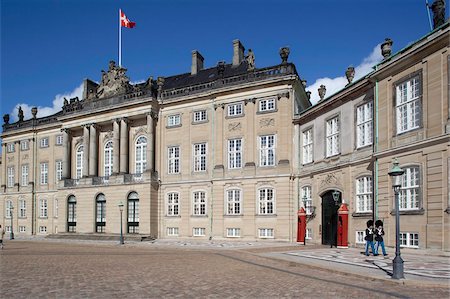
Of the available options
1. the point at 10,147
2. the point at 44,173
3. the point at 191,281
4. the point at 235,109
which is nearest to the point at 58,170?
the point at 44,173

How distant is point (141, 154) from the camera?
43.4 metres

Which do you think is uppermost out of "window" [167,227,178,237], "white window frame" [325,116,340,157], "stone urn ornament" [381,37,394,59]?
"stone urn ornament" [381,37,394,59]

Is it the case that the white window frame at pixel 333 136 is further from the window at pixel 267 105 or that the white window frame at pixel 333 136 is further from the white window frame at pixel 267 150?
the window at pixel 267 105

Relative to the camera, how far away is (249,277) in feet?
49.0

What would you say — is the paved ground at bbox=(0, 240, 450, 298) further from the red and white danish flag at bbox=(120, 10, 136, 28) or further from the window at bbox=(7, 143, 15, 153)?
the window at bbox=(7, 143, 15, 153)

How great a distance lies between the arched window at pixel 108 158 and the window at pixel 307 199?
21.7 meters

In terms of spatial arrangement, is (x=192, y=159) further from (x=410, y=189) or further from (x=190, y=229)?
(x=410, y=189)

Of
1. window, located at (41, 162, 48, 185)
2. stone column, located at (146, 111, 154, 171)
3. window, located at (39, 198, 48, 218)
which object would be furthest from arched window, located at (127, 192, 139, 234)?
window, located at (41, 162, 48, 185)

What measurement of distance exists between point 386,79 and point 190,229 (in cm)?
2253

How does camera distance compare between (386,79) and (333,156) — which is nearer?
(386,79)

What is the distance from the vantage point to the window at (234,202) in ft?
122

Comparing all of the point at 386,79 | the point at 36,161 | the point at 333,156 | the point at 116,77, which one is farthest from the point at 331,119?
the point at 36,161

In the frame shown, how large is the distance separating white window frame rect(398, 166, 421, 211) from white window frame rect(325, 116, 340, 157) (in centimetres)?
746

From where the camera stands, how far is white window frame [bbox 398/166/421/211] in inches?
847
